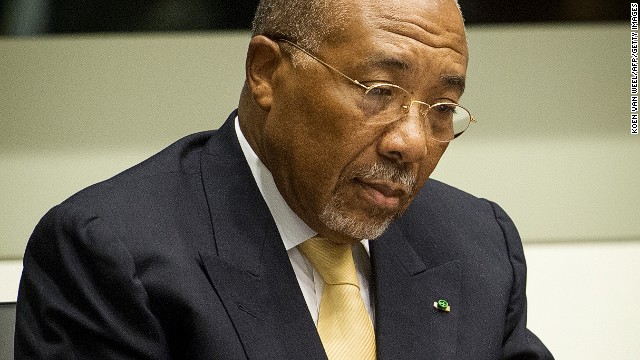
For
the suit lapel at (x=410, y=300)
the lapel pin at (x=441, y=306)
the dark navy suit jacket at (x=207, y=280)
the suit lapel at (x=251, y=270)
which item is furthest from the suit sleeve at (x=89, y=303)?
the lapel pin at (x=441, y=306)

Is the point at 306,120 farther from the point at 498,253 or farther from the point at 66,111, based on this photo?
the point at 66,111

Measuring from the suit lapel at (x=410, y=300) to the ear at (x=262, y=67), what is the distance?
0.37m

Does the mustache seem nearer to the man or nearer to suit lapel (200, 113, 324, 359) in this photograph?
the man

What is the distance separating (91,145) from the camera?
9.32 feet

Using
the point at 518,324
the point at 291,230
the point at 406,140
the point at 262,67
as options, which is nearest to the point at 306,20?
the point at 262,67

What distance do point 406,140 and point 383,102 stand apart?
0.24 feet

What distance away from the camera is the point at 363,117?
186 centimetres

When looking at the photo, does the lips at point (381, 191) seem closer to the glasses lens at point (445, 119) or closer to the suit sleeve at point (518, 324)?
the glasses lens at point (445, 119)

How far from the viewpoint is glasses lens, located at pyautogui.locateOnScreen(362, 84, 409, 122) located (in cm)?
187

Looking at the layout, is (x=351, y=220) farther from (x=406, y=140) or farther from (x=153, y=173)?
(x=153, y=173)

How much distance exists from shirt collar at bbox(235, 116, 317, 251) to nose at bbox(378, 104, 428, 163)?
0.25m

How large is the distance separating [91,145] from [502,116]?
42.7 inches

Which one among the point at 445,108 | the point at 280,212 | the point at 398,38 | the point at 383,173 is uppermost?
the point at 398,38

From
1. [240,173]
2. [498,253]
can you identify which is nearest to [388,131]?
[240,173]
